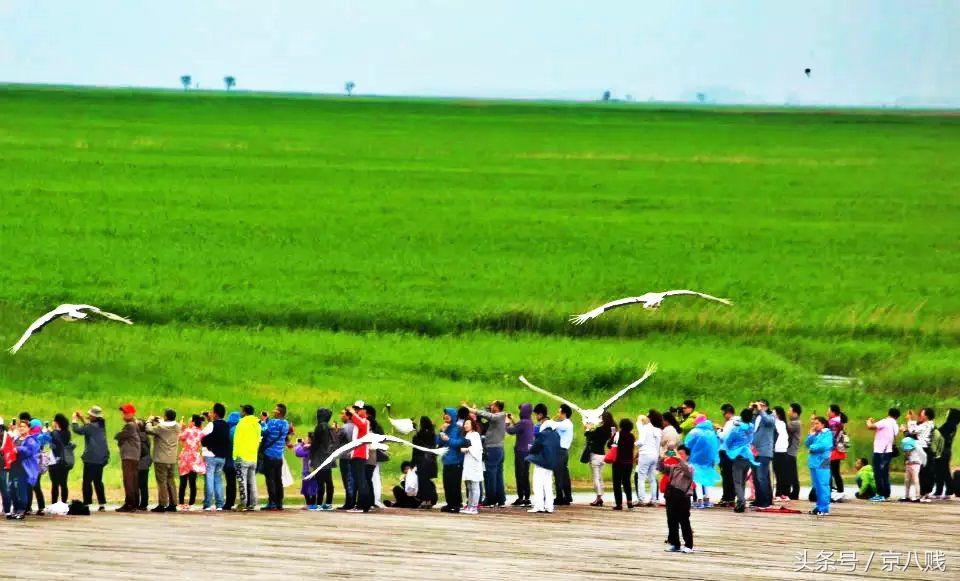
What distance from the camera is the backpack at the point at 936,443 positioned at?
30781 mm

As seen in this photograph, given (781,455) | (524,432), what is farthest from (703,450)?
(781,455)

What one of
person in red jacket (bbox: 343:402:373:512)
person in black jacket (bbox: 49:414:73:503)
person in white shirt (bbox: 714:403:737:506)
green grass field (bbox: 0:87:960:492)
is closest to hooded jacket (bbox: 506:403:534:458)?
person in red jacket (bbox: 343:402:373:512)

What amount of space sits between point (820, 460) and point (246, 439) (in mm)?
8103

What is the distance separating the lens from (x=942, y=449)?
3088cm

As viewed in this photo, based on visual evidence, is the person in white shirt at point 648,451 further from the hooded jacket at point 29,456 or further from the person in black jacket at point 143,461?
the hooded jacket at point 29,456

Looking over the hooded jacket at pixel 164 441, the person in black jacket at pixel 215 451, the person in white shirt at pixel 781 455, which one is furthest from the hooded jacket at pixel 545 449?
the hooded jacket at pixel 164 441

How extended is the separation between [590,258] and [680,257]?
3429 millimetres

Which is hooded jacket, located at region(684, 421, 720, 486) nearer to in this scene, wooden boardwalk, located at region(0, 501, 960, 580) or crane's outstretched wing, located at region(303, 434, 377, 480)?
wooden boardwalk, located at region(0, 501, 960, 580)

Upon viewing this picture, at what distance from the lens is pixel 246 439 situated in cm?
2723

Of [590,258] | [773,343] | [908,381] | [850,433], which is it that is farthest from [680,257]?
[850,433]

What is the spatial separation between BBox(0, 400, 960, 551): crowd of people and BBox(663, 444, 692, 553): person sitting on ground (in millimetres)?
3110

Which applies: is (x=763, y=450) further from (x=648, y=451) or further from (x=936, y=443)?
(x=936, y=443)

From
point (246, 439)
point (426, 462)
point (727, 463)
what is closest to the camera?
point (246, 439)

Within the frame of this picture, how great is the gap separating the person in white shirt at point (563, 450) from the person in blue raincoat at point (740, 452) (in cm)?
231
